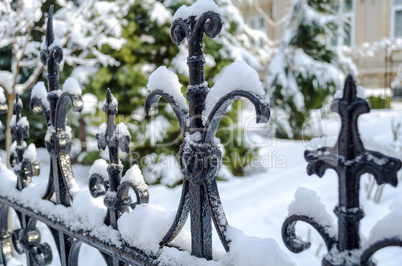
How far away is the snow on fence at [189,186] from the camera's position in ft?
1.90

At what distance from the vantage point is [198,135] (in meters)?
0.79

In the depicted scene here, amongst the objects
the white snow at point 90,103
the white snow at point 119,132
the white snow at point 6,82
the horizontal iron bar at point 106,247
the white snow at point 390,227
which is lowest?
the horizontal iron bar at point 106,247

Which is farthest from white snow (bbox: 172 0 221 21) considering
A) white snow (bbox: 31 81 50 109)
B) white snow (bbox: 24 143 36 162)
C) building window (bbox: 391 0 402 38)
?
building window (bbox: 391 0 402 38)

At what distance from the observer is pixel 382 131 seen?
5.89 metres

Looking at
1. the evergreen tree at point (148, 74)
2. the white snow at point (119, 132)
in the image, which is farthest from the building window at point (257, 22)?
the white snow at point (119, 132)

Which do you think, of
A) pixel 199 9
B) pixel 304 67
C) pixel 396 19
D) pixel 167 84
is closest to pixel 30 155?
pixel 167 84

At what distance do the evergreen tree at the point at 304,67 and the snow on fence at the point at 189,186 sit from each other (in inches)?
227

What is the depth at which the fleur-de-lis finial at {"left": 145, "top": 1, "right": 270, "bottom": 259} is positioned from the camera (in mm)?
Answer: 753

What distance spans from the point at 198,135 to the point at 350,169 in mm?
343

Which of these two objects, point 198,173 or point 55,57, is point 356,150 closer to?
point 198,173

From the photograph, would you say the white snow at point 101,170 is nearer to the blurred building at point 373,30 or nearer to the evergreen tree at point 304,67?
the evergreen tree at point 304,67

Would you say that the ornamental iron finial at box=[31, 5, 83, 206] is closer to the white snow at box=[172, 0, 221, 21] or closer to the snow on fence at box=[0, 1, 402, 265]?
the snow on fence at box=[0, 1, 402, 265]

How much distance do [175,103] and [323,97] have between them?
6.42 meters

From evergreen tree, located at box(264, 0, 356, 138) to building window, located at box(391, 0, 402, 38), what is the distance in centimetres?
812
